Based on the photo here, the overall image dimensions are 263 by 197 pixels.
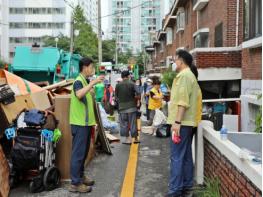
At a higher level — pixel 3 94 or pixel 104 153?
pixel 3 94

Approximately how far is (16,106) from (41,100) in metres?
0.79

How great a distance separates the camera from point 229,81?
1159cm

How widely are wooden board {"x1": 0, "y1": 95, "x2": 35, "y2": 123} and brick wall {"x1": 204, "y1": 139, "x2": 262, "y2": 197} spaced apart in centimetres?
301

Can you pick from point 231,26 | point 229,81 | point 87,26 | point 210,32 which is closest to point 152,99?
point 229,81

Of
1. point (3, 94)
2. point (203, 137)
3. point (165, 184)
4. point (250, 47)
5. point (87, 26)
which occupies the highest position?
point (87, 26)

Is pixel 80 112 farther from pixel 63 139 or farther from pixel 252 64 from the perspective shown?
pixel 252 64

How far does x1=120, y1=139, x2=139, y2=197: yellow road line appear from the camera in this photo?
5.95m

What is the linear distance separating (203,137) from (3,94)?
10.1ft

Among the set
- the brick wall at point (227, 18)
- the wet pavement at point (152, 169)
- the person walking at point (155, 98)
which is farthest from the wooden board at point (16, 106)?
the brick wall at point (227, 18)

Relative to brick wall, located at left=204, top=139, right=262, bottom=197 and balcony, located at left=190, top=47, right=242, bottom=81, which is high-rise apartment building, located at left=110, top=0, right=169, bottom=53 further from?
brick wall, located at left=204, top=139, right=262, bottom=197

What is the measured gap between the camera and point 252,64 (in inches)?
356

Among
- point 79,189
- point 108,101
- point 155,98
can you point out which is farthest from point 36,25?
point 79,189

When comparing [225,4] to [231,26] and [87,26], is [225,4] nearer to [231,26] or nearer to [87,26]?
[231,26]

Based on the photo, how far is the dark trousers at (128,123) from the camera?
965 cm
